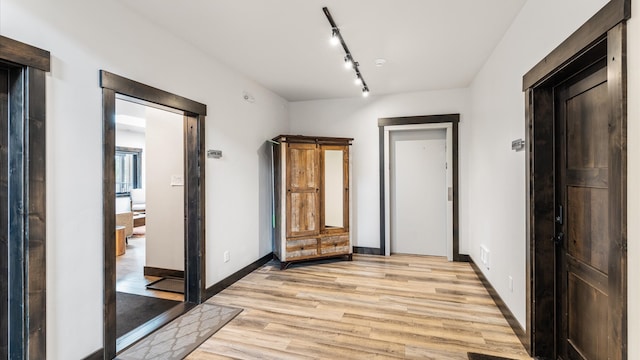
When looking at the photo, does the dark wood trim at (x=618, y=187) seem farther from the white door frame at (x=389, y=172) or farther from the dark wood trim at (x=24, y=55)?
the white door frame at (x=389, y=172)

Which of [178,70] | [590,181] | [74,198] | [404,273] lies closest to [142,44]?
[178,70]

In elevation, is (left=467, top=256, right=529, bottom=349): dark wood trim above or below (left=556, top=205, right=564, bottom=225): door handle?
below

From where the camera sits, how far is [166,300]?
3180 millimetres

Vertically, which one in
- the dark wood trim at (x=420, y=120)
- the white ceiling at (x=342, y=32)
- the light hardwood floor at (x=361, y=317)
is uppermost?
the white ceiling at (x=342, y=32)

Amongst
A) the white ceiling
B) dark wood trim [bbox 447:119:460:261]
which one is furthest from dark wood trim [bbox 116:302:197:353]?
dark wood trim [bbox 447:119:460:261]

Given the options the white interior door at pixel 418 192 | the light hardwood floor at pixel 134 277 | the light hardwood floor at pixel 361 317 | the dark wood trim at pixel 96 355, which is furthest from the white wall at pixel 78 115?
the white interior door at pixel 418 192

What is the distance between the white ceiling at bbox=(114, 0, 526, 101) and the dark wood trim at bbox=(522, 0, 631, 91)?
683mm

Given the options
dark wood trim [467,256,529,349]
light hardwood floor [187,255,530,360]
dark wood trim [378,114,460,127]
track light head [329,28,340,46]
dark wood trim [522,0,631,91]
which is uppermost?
track light head [329,28,340,46]

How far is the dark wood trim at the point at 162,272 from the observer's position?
3824 millimetres

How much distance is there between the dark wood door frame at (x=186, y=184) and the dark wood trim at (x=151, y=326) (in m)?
0.02

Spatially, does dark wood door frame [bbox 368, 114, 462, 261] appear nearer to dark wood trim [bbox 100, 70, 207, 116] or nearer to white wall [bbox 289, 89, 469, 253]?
white wall [bbox 289, 89, 469, 253]

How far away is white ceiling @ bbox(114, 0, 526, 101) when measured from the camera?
7.48 feet

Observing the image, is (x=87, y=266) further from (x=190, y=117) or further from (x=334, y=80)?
(x=334, y=80)

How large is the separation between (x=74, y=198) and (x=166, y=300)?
173cm
